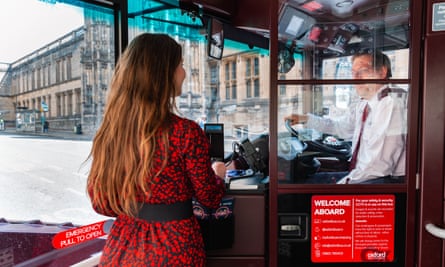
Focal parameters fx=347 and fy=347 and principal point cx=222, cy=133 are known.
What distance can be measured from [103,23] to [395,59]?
1.68 meters

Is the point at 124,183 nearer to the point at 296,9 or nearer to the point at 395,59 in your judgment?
the point at 296,9

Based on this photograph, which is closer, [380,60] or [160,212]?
[160,212]

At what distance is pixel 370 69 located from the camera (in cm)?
174

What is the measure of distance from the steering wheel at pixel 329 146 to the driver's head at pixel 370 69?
27 cm

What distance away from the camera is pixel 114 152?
3.83 ft

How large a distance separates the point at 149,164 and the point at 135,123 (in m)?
0.14

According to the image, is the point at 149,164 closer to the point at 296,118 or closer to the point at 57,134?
the point at 296,118

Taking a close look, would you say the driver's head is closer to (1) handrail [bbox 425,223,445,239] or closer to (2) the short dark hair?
(2) the short dark hair

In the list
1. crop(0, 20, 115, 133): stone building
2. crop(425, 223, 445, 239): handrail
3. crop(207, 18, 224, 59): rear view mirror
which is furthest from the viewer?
crop(207, 18, 224, 59): rear view mirror

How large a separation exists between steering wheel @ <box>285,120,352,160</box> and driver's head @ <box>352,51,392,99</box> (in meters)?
0.27

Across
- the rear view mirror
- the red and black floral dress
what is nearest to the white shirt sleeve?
the red and black floral dress

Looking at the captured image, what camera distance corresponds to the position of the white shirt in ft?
5.74

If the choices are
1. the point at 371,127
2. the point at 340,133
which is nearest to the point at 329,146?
the point at 340,133

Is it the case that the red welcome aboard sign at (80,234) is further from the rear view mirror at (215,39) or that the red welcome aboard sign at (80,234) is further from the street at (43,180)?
the rear view mirror at (215,39)
